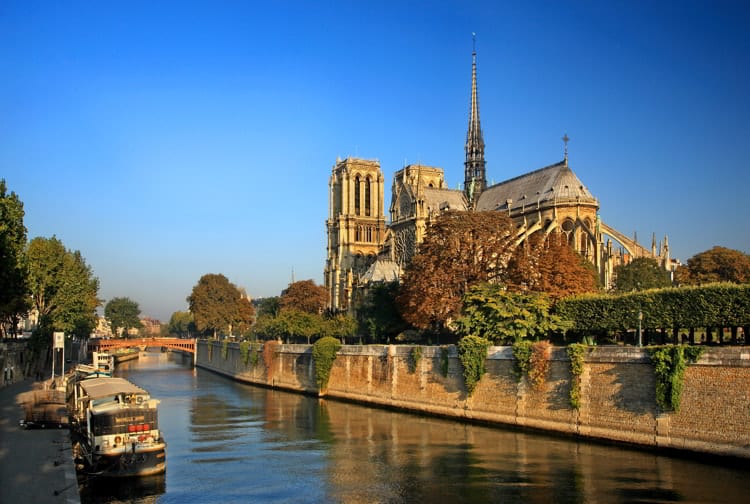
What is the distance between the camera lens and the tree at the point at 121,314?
183 metres

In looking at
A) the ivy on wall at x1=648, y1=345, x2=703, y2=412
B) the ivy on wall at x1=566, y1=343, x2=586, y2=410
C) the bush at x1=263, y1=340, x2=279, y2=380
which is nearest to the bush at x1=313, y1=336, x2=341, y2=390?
the bush at x1=263, y1=340, x2=279, y2=380

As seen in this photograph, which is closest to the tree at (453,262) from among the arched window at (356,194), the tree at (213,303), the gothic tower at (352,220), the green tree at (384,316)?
the green tree at (384,316)

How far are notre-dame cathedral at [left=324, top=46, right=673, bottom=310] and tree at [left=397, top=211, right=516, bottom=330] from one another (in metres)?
18.6

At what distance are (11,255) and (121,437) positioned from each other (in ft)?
86.5

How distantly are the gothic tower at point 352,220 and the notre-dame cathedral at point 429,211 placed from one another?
148 mm

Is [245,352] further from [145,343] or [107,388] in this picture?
[107,388]

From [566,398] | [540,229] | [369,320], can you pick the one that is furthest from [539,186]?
[566,398]

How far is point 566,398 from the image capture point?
1502 inches

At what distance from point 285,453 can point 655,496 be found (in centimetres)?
1643

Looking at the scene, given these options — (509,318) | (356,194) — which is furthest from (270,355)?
(356,194)

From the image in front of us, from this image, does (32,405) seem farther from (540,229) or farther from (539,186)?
(539,186)

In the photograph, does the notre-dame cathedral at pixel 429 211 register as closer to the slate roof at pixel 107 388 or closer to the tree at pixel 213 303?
the tree at pixel 213 303

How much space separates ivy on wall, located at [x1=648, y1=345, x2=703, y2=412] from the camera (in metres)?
32.4

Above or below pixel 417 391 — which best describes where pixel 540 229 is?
above
